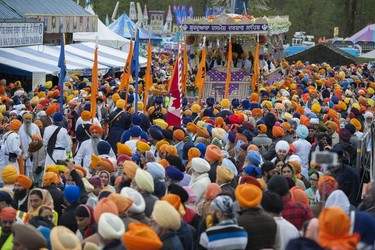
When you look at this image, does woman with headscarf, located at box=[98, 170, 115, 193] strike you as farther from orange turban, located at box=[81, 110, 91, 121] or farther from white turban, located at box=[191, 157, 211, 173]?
orange turban, located at box=[81, 110, 91, 121]

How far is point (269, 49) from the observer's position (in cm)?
3438

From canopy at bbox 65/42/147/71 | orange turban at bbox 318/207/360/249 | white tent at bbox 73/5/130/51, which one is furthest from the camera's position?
white tent at bbox 73/5/130/51

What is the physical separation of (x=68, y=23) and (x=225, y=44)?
8221 millimetres

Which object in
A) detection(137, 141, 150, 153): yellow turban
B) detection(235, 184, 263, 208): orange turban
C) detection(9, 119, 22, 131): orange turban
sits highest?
detection(235, 184, 263, 208): orange turban

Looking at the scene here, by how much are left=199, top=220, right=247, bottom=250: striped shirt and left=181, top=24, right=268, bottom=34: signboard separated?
71.2 ft

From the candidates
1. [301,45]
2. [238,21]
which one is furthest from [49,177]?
[301,45]

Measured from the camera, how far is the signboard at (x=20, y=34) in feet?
92.0

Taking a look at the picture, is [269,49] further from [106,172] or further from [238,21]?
[106,172]

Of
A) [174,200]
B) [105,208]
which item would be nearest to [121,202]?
[105,208]

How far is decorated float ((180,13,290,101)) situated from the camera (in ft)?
95.9

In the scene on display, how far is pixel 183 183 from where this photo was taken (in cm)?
1223

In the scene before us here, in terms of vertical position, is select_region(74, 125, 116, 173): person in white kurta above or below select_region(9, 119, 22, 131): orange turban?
below

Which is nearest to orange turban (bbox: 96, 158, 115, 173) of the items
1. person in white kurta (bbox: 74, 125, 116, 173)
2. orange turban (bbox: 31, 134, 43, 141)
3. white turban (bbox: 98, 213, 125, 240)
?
person in white kurta (bbox: 74, 125, 116, 173)

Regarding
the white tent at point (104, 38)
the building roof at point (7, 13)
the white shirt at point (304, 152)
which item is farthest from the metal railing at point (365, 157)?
the white tent at point (104, 38)
